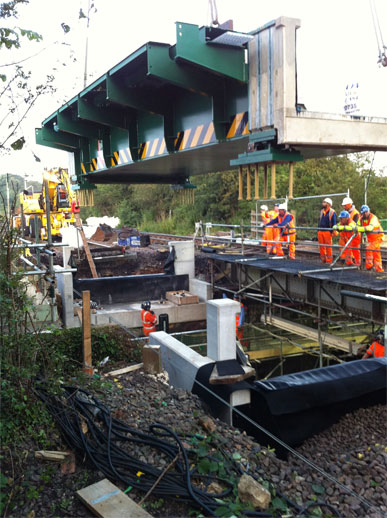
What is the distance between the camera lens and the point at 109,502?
11.3 ft

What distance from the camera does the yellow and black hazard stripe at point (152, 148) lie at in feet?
23.5

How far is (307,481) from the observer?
4520 mm

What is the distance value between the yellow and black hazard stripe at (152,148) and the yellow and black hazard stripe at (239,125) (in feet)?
5.49

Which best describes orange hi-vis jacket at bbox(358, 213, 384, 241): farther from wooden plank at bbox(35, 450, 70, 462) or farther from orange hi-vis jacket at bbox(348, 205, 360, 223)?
wooden plank at bbox(35, 450, 70, 462)

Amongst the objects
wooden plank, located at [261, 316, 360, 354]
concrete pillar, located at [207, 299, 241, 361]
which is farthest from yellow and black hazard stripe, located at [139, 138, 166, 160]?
wooden plank, located at [261, 316, 360, 354]

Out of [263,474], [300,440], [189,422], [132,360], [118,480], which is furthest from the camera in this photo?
[132,360]

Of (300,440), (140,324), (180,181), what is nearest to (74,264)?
(140,324)

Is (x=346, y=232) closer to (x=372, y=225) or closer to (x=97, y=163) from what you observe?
(x=372, y=225)

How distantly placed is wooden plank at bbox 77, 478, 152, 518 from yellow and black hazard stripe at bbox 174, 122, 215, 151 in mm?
4188

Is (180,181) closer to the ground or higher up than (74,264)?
higher up

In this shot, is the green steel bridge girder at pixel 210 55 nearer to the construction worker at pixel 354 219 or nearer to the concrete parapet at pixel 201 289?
the construction worker at pixel 354 219

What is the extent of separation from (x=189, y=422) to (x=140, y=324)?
7459 mm

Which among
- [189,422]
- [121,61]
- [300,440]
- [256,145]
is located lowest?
[300,440]

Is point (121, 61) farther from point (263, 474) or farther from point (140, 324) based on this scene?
point (140, 324)
